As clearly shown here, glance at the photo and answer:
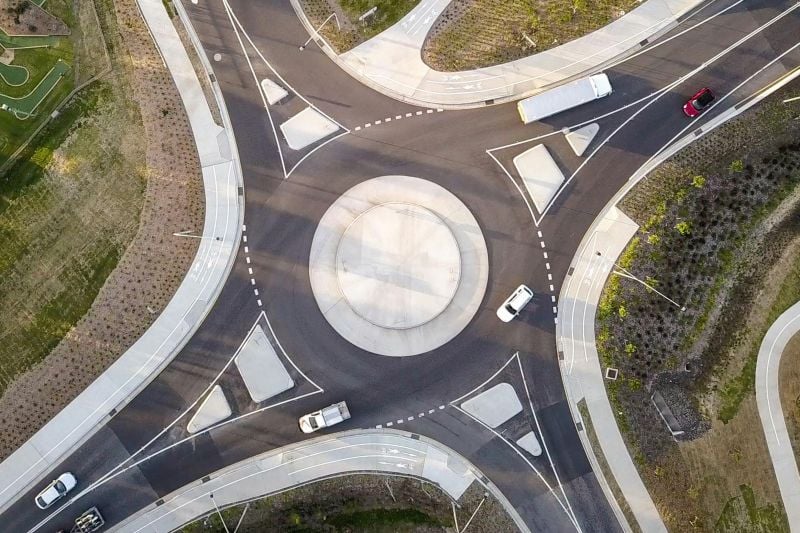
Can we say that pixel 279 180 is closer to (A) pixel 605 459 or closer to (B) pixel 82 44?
(B) pixel 82 44

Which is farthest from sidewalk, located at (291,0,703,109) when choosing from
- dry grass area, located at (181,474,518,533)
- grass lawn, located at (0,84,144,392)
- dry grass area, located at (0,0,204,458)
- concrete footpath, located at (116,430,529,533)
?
dry grass area, located at (181,474,518,533)

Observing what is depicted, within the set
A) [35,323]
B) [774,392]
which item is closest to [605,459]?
[774,392]

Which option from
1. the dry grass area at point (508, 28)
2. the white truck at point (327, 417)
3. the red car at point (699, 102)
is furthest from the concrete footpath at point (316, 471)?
the red car at point (699, 102)

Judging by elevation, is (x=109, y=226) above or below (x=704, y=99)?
below

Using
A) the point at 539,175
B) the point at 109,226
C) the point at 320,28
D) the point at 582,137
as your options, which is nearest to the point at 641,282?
the point at 539,175

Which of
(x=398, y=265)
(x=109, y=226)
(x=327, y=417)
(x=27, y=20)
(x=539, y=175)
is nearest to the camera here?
(x=327, y=417)

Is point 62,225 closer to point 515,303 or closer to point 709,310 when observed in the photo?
point 515,303
